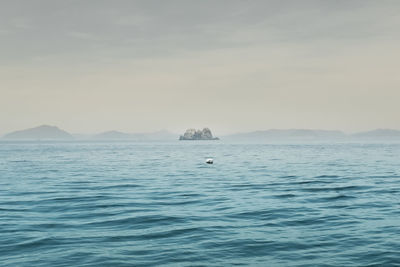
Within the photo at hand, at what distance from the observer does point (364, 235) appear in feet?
59.8

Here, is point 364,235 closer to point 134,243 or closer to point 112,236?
point 134,243

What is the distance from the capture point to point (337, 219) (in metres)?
21.8

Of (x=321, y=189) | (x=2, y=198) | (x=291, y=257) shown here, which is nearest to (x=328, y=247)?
(x=291, y=257)

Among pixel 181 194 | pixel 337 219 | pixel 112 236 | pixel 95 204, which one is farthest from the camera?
pixel 181 194

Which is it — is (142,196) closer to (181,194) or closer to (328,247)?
(181,194)

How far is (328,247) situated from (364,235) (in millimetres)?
3017

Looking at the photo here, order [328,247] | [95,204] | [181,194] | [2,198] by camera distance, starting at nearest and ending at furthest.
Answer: [328,247] < [95,204] < [2,198] < [181,194]

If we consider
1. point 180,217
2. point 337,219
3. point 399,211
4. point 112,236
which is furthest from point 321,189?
point 112,236

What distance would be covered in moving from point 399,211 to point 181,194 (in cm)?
1619

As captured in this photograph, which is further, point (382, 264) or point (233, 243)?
point (233, 243)

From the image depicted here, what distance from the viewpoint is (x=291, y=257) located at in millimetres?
14961

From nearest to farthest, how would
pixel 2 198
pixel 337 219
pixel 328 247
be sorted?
pixel 328 247 < pixel 337 219 < pixel 2 198

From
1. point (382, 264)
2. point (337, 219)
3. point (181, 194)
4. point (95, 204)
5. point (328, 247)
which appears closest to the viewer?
point (382, 264)

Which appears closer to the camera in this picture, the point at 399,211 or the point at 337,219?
the point at 337,219
